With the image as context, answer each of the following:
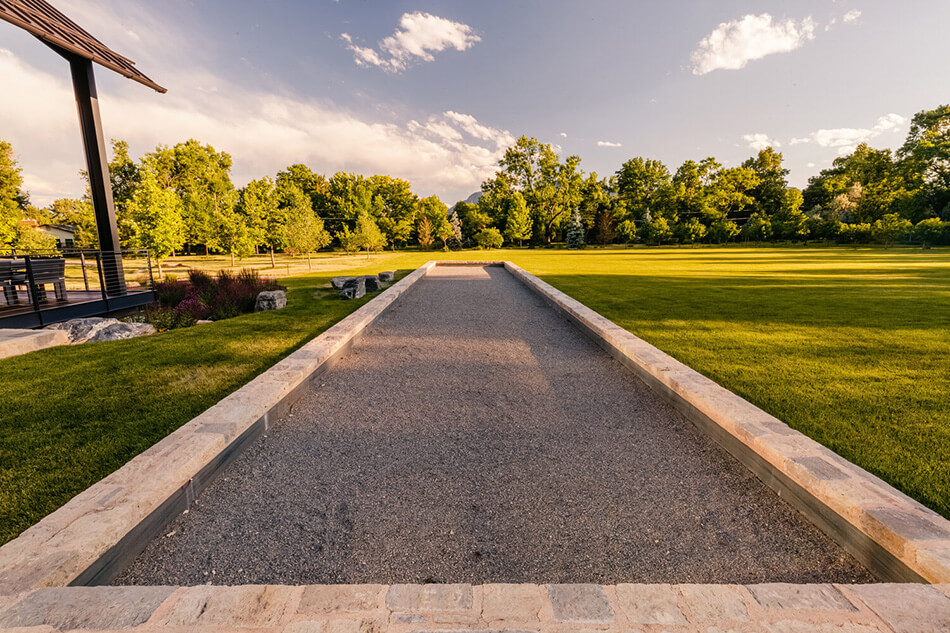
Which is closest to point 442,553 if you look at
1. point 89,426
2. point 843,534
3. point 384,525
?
point 384,525

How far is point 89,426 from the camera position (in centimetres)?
309

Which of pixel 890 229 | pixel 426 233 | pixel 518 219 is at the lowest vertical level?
pixel 890 229

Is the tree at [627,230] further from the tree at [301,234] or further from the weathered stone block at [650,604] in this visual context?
the weathered stone block at [650,604]

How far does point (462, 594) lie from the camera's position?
1.60m

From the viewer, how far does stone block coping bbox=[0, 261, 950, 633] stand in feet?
4.74

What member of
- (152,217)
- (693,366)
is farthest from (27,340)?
(152,217)

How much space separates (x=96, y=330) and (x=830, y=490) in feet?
31.8

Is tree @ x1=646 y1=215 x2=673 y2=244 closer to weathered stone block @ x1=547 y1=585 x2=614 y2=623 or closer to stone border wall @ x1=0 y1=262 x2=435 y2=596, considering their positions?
stone border wall @ x1=0 y1=262 x2=435 y2=596

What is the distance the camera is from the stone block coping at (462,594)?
1445mm

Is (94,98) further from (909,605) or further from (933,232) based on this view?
(933,232)

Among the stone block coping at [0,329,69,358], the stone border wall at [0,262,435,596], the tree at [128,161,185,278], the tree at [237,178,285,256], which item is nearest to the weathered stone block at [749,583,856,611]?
the stone border wall at [0,262,435,596]

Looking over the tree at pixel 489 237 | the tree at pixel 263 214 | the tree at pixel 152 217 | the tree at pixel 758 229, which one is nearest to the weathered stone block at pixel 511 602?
the tree at pixel 152 217

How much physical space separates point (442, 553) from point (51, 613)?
1.63m

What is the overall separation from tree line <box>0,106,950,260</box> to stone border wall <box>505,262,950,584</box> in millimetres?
33328
